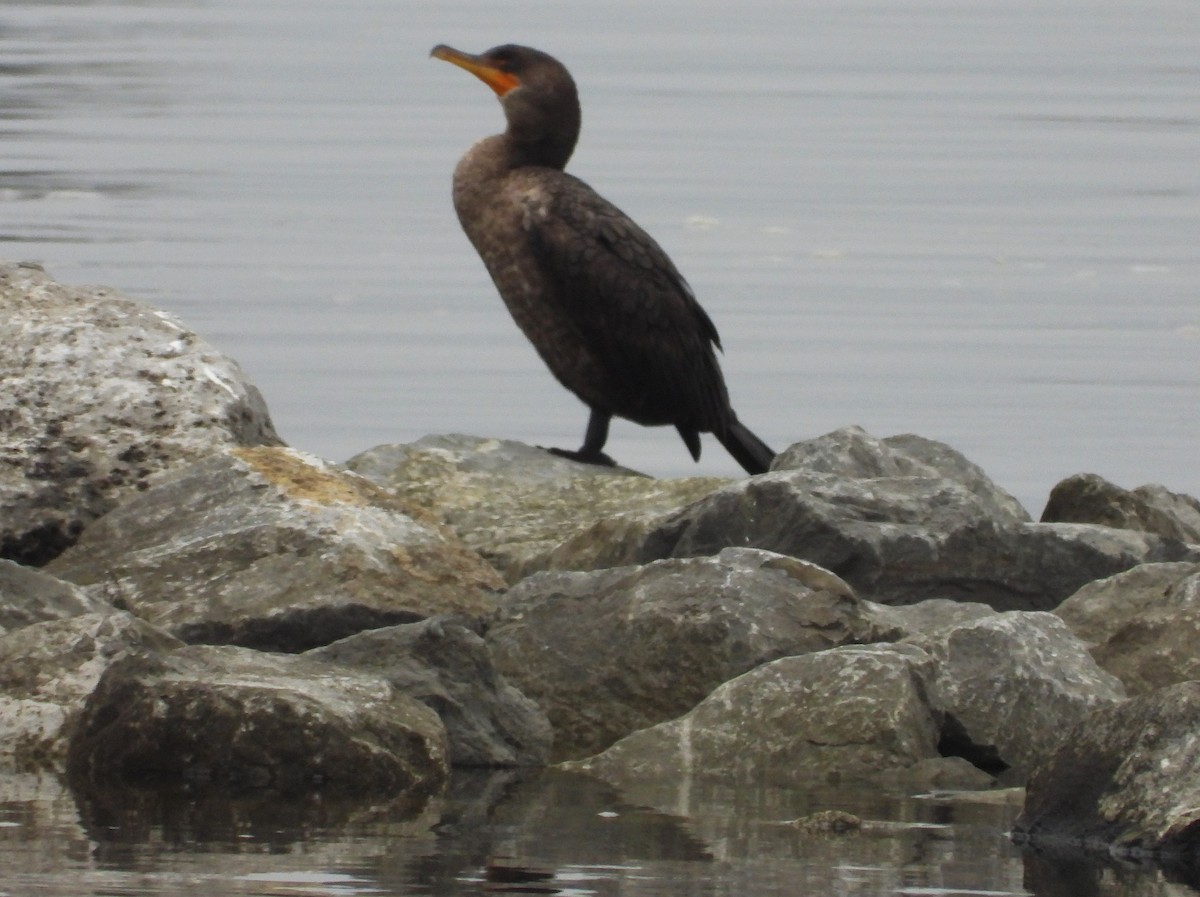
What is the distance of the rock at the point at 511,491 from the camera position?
25.3 feet

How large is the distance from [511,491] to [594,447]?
901mm

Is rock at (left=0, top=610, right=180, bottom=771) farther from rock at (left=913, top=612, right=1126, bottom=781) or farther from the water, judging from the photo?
rock at (left=913, top=612, right=1126, bottom=781)

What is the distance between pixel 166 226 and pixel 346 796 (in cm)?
1209

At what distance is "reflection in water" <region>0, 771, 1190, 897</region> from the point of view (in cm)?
465

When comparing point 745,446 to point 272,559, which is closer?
point 272,559

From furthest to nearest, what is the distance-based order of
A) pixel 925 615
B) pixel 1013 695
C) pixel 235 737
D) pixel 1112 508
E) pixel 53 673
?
pixel 1112 508
pixel 925 615
pixel 1013 695
pixel 53 673
pixel 235 737

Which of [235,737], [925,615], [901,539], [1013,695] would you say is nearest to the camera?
[235,737]

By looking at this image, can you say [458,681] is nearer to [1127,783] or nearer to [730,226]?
[1127,783]

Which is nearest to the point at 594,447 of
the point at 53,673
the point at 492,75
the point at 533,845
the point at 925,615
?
the point at 492,75

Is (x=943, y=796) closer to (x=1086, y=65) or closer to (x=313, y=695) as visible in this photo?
(x=313, y=695)

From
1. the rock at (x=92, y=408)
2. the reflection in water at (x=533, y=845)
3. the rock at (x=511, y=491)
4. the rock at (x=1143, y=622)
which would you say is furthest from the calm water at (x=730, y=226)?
the reflection in water at (x=533, y=845)

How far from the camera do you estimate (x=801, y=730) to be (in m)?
5.86

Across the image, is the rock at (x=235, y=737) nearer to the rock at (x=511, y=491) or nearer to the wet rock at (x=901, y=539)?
the wet rock at (x=901, y=539)

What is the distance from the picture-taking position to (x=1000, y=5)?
47.4m
